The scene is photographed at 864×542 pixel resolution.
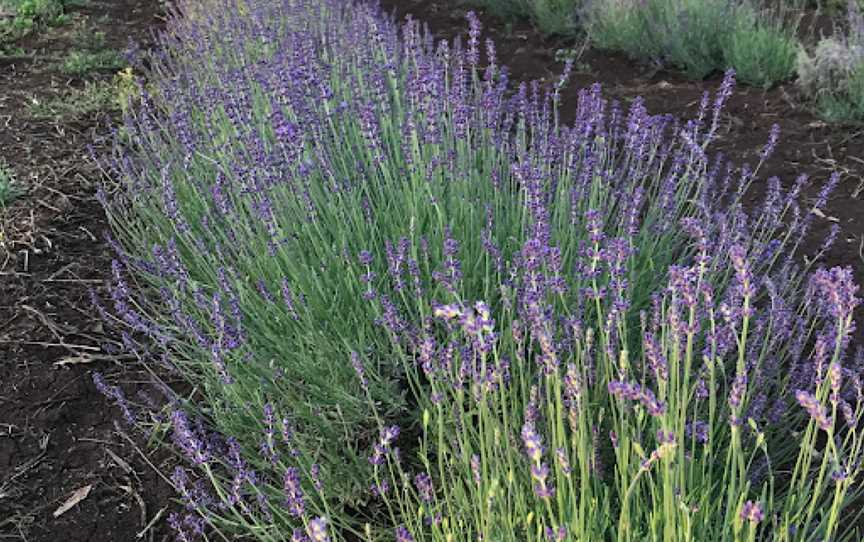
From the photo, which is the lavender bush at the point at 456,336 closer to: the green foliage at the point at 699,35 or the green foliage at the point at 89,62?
the green foliage at the point at 699,35

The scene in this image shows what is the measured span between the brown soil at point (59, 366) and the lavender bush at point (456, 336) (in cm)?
16

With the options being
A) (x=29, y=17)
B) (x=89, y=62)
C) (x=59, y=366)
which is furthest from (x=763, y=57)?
(x=29, y=17)

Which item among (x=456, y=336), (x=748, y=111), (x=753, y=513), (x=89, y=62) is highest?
(x=753, y=513)

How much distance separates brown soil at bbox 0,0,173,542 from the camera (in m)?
2.44

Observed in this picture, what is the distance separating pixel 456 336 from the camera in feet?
6.73

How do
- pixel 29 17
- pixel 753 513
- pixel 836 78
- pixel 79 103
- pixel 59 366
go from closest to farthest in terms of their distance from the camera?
pixel 753 513, pixel 59 366, pixel 836 78, pixel 79 103, pixel 29 17

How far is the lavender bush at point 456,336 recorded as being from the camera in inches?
66.1

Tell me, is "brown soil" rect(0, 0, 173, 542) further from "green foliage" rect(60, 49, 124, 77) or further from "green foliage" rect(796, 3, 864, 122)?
"green foliage" rect(796, 3, 864, 122)

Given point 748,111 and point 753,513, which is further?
point 748,111

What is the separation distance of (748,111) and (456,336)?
9.85 feet

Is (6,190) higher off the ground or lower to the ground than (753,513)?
lower

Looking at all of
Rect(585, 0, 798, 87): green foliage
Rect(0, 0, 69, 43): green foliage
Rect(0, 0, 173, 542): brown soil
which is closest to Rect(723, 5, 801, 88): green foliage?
Rect(585, 0, 798, 87): green foliage

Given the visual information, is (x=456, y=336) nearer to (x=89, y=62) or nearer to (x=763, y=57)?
(x=763, y=57)

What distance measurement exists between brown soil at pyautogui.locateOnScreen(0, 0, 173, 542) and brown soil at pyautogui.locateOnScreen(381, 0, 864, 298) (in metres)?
2.47
